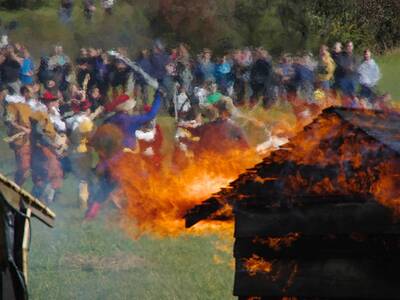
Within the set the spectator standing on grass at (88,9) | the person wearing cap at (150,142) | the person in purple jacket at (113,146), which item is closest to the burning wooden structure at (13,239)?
the person wearing cap at (150,142)

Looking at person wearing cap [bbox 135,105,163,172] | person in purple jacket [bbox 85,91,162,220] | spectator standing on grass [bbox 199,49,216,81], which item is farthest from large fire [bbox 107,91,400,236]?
spectator standing on grass [bbox 199,49,216,81]

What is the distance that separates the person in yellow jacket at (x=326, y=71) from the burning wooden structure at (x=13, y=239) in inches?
644

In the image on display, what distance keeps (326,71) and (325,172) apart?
16.3m

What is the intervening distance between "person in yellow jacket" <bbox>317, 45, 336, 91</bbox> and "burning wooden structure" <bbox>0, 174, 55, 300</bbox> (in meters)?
16.3

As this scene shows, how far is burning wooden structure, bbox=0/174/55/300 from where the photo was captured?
7.57 metres

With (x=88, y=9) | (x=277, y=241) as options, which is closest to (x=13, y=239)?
(x=277, y=241)

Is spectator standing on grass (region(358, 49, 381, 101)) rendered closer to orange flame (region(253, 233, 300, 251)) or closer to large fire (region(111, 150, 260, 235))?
large fire (region(111, 150, 260, 235))

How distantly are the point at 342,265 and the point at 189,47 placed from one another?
23.3 m

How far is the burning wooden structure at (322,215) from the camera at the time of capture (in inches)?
316

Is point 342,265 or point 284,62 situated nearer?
point 342,265

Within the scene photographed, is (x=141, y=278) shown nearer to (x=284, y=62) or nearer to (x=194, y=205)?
(x=194, y=205)

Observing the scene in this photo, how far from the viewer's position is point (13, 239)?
25.6 feet

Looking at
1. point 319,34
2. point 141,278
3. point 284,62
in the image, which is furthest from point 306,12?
point 141,278

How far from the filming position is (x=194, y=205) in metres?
8.75
